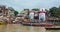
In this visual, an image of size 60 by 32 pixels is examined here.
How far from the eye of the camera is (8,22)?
27375mm

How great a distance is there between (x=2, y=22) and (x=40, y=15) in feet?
15.5

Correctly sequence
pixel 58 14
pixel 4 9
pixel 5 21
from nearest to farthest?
pixel 5 21 → pixel 58 14 → pixel 4 9

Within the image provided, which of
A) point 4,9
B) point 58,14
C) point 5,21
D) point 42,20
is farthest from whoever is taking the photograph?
point 4,9

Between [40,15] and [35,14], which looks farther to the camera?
[35,14]

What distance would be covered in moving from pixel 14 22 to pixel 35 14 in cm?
315

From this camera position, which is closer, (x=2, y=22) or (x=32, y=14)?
(x=2, y=22)

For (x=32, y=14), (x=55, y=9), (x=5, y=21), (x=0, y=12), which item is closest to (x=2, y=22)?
(x=5, y=21)

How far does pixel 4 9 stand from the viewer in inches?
1342

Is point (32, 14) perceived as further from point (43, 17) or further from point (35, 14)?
point (43, 17)

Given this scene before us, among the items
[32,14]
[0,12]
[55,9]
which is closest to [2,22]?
[32,14]

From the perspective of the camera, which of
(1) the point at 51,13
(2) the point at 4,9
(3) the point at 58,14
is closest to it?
(3) the point at 58,14

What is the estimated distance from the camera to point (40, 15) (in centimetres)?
2500

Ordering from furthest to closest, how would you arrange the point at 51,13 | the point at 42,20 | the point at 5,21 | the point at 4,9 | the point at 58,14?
the point at 4,9 → the point at 51,13 → the point at 58,14 → the point at 5,21 → the point at 42,20

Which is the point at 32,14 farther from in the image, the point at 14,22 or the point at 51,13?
the point at 51,13
